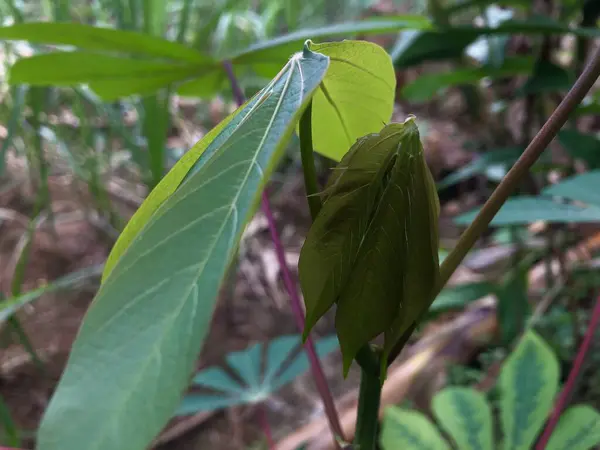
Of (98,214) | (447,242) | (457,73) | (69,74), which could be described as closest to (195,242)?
(69,74)

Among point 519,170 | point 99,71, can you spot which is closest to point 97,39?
point 99,71

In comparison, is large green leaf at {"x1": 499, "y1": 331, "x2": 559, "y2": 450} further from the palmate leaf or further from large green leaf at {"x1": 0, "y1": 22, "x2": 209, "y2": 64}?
large green leaf at {"x1": 0, "y1": 22, "x2": 209, "y2": 64}

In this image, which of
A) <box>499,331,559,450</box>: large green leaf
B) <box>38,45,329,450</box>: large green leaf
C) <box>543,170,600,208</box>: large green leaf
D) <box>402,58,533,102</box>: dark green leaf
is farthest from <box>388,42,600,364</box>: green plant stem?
<box>402,58,533,102</box>: dark green leaf

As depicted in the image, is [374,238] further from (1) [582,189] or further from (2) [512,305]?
(2) [512,305]

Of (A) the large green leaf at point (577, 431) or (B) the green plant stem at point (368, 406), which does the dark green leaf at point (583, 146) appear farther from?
(B) the green plant stem at point (368, 406)

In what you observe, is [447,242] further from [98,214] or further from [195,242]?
[195,242]
